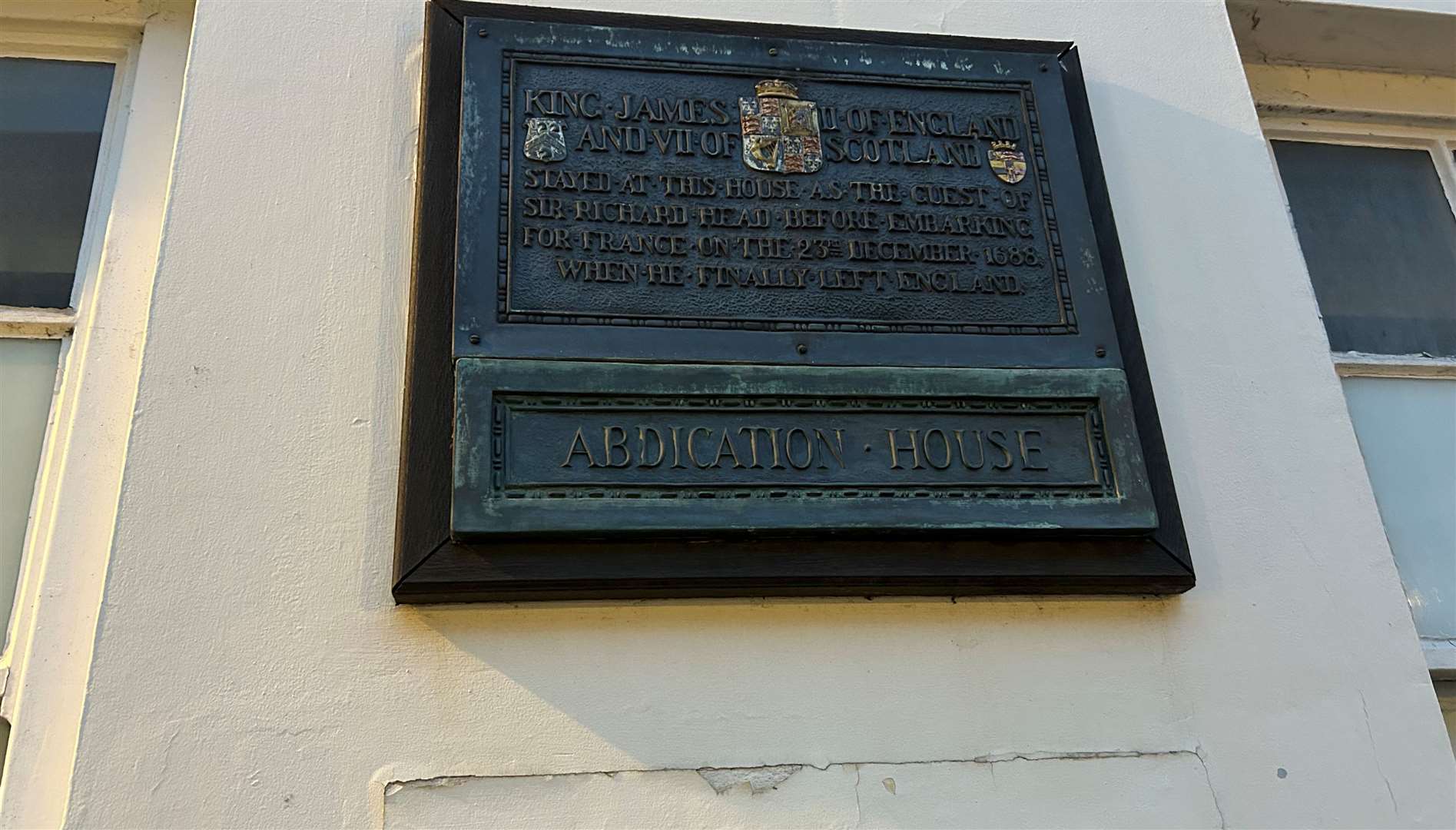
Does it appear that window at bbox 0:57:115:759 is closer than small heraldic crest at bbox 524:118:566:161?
Yes

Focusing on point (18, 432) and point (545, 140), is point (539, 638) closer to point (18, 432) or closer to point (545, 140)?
point (545, 140)

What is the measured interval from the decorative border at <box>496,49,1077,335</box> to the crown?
36 mm

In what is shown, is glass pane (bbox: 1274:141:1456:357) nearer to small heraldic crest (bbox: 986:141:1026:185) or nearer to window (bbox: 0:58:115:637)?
small heraldic crest (bbox: 986:141:1026:185)

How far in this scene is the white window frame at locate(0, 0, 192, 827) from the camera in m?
1.85

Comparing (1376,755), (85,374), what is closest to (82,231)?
(85,374)

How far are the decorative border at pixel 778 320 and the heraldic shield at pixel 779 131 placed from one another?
68 millimetres

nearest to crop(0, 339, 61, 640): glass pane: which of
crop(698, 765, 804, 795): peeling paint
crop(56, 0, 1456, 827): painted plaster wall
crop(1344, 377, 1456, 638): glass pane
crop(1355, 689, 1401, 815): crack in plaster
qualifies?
crop(56, 0, 1456, 827): painted plaster wall

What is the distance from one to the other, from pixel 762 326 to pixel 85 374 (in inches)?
52.5

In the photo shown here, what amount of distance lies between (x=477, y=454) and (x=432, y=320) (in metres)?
0.32

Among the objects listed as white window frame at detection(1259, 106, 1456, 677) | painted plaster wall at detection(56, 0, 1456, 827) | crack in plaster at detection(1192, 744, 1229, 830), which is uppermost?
white window frame at detection(1259, 106, 1456, 677)

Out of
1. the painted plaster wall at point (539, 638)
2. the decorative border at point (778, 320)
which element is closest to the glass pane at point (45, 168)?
the painted plaster wall at point (539, 638)

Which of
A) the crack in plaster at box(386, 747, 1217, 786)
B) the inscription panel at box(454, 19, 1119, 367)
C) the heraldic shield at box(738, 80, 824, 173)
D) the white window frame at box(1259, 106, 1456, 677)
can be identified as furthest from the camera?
the white window frame at box(1259, 106, 1456, 677)

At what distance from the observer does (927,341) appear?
2172 mm

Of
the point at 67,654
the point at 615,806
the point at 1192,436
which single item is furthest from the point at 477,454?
the point at 1192,436
